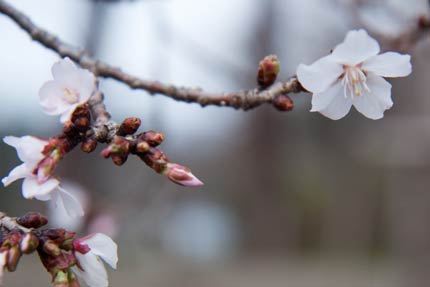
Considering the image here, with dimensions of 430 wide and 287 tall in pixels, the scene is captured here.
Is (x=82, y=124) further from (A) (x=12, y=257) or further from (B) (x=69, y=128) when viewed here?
(A) (x=12, y=257)

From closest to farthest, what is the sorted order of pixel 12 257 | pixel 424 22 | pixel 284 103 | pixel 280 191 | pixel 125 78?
pixel 12 257 → pixel 284 103 → pixel 125 78 → pixel 424 22 → pixel 280 191

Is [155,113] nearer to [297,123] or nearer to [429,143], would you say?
[429,143]

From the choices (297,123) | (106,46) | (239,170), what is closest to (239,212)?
(239,170)

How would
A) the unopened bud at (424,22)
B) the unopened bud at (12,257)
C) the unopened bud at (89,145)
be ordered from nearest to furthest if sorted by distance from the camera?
1. the unopened bud at (12,257)
2. the unopened bud at (89,145)
3. the unopened bud at (424,22)

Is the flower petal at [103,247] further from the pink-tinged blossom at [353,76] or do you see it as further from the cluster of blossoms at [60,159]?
the pink-tinged blossom at [353,76]

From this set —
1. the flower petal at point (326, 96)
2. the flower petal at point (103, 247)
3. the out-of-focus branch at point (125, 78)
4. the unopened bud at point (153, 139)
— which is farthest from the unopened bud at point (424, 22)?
the flower petal at point (103, 247)

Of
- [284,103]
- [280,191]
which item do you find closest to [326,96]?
[284,103]
